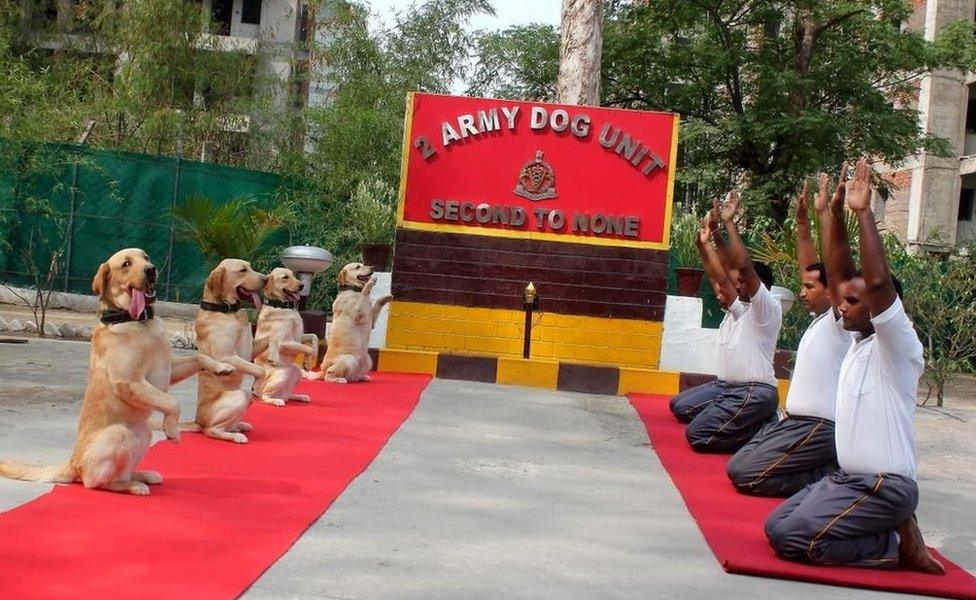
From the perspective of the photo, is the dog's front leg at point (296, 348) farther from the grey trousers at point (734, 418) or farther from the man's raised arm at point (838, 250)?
the man's raised arm at point (838, 250)

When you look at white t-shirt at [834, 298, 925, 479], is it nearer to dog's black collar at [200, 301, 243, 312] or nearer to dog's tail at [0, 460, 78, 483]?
dog's tail at [0, 460, 78, 483]

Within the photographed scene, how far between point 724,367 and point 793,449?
2257 millimetres

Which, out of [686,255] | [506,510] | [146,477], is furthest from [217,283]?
[686,255]

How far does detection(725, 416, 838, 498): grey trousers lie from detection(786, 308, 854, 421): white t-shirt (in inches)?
3.9

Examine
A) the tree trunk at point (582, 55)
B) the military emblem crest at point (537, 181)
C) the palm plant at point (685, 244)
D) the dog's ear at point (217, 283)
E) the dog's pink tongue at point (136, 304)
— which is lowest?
the dog's pink tongue at point (136, 304)

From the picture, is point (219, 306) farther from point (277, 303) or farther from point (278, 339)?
point (277, 303)

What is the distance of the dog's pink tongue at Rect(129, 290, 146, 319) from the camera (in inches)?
226

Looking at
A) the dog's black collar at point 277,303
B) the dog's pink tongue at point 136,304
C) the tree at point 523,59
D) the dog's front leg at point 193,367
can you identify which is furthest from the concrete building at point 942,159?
the dog's pink tongue at point 136,304

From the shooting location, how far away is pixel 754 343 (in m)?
8.80

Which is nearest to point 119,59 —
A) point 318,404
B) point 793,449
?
point 318,404

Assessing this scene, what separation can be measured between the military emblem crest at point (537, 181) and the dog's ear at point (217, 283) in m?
6.00

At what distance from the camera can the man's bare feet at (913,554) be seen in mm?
5359

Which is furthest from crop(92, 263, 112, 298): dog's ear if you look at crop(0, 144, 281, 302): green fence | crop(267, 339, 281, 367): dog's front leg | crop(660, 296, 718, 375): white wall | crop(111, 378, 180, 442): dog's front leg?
crop(0, 144, 281, 302): green fence

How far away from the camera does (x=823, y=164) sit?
20234mm
